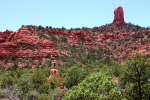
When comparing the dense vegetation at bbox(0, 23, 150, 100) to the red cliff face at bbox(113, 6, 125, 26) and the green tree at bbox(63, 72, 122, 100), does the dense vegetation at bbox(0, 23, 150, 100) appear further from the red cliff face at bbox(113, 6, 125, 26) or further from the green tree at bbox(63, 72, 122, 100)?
the red cliff face at bbox(113, 6, 125, 26)

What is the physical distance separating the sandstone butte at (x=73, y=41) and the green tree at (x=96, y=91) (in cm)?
6240

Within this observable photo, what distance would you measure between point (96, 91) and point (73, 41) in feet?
259

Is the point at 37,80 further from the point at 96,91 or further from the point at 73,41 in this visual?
the point at 73,41

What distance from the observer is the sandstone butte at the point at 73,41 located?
8606 centimetres

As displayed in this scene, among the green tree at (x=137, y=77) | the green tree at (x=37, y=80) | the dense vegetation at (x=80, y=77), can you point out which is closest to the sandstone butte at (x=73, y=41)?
Answer: the dense vegetation at (x=80, y=77)

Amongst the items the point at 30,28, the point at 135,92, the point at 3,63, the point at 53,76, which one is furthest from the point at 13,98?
the point at 30,28

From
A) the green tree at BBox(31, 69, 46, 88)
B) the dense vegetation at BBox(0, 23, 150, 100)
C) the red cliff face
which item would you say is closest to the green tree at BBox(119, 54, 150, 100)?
the dense vegetation at BBox(0, 23, 150, 100)

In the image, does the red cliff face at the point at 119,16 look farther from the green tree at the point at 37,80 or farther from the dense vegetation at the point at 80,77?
the green tree at the point at 37,80

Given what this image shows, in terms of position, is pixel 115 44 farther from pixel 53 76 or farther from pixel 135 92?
pixel 135 92

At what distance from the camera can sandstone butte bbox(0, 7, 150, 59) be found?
282 ft

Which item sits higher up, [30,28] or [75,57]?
[30,28]

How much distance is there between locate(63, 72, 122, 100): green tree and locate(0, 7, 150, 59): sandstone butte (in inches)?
2457

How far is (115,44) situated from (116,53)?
8547mm

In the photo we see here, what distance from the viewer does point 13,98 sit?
38.7m
